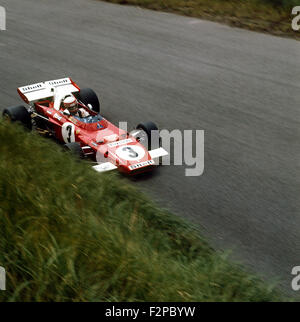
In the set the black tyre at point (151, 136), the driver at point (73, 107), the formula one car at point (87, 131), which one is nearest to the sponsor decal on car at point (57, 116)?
the formula one car at point (87, 131)

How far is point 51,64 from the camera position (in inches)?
505

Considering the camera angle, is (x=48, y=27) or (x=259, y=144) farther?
(x=48, y=27)

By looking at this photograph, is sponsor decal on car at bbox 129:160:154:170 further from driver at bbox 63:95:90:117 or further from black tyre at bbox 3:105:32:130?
black tyre at bbox 3:105:32:130

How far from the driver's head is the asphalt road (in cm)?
152

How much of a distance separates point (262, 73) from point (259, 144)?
11.1 feet

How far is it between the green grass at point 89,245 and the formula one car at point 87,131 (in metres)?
1.33

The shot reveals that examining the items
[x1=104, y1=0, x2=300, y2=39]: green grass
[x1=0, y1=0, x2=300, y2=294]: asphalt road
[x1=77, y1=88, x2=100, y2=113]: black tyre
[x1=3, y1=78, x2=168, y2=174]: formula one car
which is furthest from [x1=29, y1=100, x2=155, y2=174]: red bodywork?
[x1=104, y1=0, x2=300, y2=39]: green grass

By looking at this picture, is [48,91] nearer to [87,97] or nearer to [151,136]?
[87,97]

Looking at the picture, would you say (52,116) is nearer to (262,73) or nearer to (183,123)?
(183,123)

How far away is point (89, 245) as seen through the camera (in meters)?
4.21

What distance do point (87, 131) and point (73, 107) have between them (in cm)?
54

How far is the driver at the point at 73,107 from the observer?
870cm

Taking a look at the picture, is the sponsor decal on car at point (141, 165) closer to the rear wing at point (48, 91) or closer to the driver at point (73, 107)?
the driver at point (73, 107)
